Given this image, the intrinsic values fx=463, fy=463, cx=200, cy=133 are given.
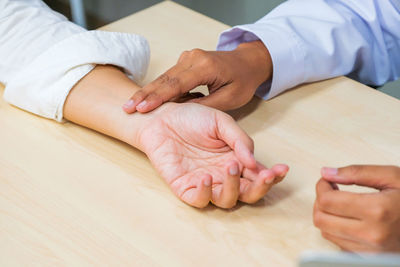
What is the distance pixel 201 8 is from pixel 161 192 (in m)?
1.70

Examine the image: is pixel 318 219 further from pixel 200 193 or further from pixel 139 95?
pixel 139 95

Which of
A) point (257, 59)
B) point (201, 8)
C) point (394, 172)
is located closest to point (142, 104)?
point (257, 59)

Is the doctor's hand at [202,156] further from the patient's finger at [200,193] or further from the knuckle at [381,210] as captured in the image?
the knuckle at [381,210]

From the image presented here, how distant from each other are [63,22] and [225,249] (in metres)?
0.51

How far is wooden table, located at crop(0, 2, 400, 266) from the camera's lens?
500 mm

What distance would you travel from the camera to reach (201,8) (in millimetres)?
2145

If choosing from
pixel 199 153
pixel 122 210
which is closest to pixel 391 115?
pixel 199 153

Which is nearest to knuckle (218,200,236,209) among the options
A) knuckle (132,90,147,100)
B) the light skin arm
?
the light skin arm

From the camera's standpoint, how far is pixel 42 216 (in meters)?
0.54

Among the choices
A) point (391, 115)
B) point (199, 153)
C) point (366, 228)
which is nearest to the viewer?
point (366, 228)

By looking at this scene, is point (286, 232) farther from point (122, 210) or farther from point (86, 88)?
point (86, 88)

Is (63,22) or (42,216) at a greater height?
(63,22)

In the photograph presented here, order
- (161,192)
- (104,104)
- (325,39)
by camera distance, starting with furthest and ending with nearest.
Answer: (325,39)
(104,104)
(161,192)

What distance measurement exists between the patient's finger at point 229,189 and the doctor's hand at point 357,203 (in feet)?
0.30
